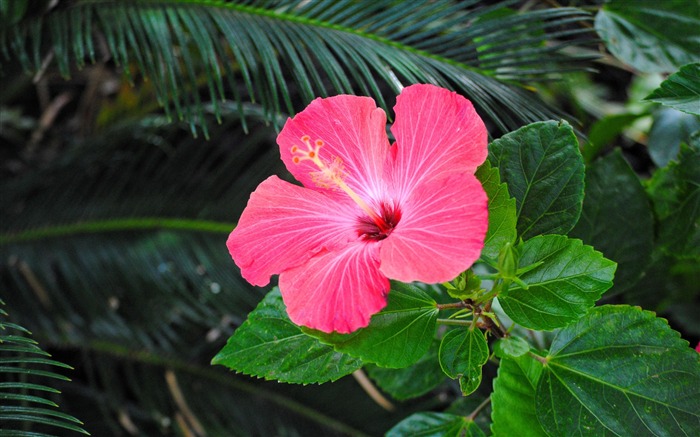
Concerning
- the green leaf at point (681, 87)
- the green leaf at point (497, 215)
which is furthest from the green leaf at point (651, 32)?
the green leaf at point (497, 215)

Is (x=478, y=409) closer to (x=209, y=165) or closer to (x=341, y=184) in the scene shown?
(x=341, y=184)

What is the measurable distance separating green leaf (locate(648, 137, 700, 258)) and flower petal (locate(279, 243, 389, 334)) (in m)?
0.43

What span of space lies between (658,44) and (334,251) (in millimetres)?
631

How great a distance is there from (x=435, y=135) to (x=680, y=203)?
395mm

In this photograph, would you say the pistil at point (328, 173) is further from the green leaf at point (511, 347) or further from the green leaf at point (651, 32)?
the green leaf at point (651, 32)

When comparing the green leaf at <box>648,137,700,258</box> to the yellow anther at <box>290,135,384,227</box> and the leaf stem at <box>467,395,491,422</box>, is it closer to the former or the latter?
the leaf stem at <box>467,395,491,422</box>

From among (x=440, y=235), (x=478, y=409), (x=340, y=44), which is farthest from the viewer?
(x=340, y=44)

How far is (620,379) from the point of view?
555mm

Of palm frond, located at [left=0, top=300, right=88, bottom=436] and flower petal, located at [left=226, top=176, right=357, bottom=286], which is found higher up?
flower petal, located at [left=226, top=176, right=357, bottom=286]

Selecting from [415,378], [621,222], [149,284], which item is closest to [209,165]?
[149,284]

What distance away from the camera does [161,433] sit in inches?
45.3

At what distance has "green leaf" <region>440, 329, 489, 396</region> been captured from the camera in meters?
0.54

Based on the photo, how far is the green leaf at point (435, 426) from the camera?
68cm

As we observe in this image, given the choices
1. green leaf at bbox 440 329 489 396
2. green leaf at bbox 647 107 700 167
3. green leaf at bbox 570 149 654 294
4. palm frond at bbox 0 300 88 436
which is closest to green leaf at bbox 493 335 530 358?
green leaf at bbox 440 329 489 396
